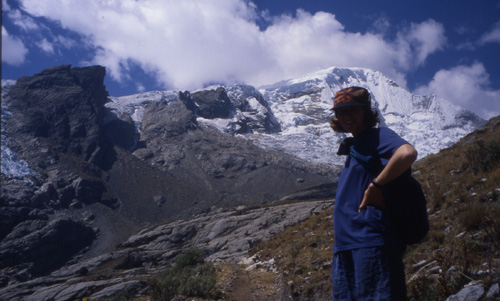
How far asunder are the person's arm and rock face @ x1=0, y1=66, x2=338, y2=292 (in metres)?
49.3

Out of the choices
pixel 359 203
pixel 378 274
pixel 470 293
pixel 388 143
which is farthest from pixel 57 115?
pixel 378 274

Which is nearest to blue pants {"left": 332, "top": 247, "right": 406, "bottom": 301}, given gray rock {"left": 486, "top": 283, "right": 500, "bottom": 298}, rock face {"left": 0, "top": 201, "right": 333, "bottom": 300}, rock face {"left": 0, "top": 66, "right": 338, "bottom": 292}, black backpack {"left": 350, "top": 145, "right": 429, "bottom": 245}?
black backpack {"left": 350, "top": 145, "right": 429, "bottom": 245}

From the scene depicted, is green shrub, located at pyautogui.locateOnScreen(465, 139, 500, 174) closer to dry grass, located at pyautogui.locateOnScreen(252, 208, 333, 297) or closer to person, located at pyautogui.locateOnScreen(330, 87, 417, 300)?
dry grass, located at pyautogui.locateOnScreen(252, 208, 333, 297)

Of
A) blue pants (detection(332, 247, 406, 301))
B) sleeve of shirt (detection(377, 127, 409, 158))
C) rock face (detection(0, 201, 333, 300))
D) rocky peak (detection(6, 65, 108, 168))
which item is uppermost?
rocky peak (detection(6, 65, 108, 168))

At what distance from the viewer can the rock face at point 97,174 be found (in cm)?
7762

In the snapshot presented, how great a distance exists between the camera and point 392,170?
2.31 meters

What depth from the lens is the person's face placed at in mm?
2803

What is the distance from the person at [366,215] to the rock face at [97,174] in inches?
1927

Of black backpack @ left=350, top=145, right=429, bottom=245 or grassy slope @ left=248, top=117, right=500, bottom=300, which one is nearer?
black backpack @ left=350, top=145, right=429, bottom=245

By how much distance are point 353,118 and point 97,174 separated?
119 metres

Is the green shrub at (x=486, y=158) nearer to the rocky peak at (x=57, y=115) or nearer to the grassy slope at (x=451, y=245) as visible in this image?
the grassy slope at (x=451, y=245)

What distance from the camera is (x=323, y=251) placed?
9.01 metres

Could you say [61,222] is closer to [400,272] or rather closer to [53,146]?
[53,146]

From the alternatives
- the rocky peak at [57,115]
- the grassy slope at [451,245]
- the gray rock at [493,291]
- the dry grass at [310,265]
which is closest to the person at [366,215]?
the gray rock at [493,291]
